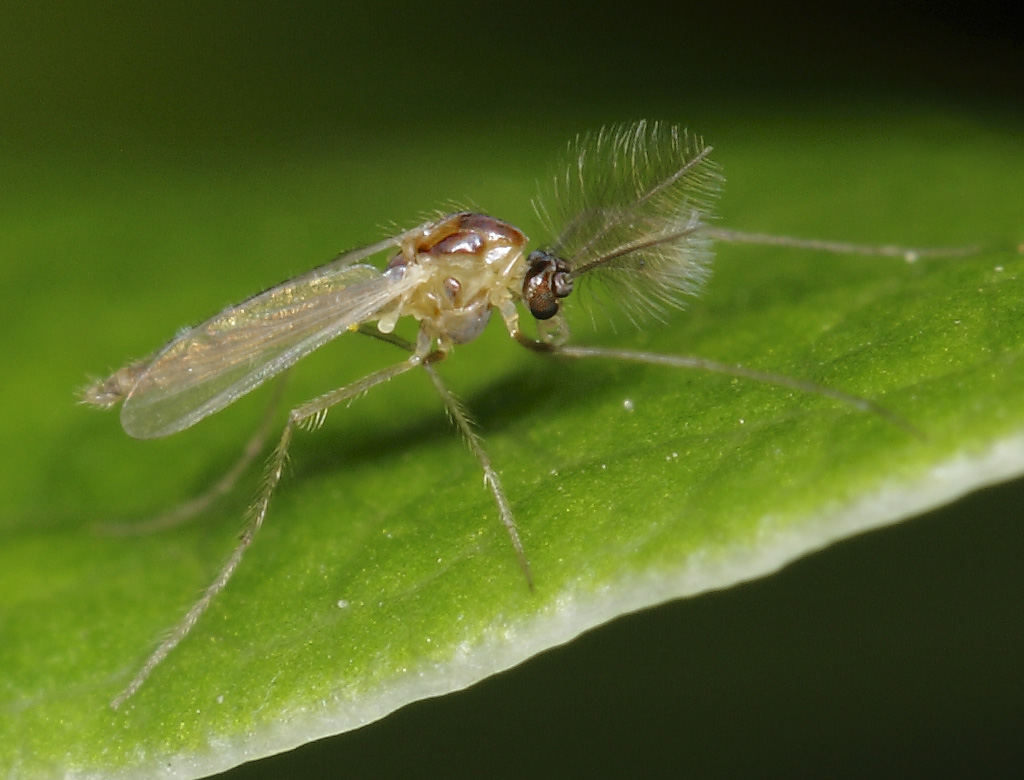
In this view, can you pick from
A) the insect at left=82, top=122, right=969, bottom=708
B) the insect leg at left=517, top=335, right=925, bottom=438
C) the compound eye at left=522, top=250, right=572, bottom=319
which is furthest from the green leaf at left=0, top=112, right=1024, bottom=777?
the compound eye at left=522, top=250, right=572, bottom=319

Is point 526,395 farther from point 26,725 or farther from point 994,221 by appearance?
point 26,725

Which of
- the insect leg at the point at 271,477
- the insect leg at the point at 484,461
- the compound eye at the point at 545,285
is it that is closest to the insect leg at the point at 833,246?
the compound eye at the point at 545,285

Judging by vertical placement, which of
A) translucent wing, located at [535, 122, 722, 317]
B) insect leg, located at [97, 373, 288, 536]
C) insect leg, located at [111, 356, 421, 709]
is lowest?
insect leg, located at [97, 373, 288, 536]

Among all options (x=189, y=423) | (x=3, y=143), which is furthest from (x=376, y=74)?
(x=189, y=423)

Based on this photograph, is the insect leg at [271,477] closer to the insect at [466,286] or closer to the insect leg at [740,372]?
the insect at [466,286]

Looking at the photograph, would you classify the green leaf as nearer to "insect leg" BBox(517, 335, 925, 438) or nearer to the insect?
"insect leg" BBox(517, 335, 925, 438)

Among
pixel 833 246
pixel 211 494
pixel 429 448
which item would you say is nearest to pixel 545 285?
pixel 429 448

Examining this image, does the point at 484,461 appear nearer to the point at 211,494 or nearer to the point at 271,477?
the point at 271,477
